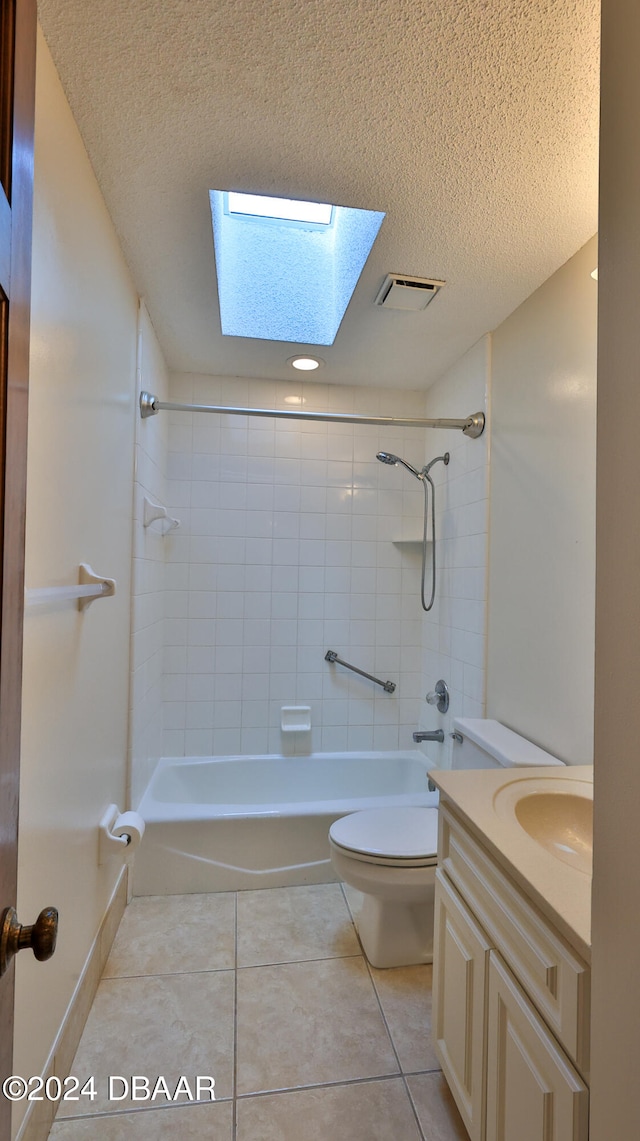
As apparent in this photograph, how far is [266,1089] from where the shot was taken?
127cm

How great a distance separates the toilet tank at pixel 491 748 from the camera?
5.35 ft

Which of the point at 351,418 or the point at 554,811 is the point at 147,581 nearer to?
the point at 351,418

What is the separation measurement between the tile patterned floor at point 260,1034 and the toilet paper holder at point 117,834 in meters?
0.44

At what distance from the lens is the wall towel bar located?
105cm

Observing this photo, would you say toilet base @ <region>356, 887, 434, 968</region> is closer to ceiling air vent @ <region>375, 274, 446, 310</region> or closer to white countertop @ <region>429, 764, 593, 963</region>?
white countertop @ <region>429, 764, 593, 963</region>

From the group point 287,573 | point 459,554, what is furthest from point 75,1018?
point 459,554

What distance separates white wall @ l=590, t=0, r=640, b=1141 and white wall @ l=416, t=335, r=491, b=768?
149cm

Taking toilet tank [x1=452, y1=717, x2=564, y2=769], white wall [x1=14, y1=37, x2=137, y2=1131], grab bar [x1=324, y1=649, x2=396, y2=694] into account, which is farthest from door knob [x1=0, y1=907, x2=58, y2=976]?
grab bar [x1=324, y1=649, x2=396, y2=694]

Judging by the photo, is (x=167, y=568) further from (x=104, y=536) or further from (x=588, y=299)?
(x=588, y=299)

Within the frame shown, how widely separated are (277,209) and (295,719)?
237cm

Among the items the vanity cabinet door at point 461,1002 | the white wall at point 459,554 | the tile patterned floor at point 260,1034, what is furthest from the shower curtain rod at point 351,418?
the tile patterned floor at point 260,1034

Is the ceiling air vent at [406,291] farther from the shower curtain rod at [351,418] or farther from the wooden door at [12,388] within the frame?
the wooden door at [12,388]

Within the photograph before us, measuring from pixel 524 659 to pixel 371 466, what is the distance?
1508 millimetres

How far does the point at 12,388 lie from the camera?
0.58 meters
